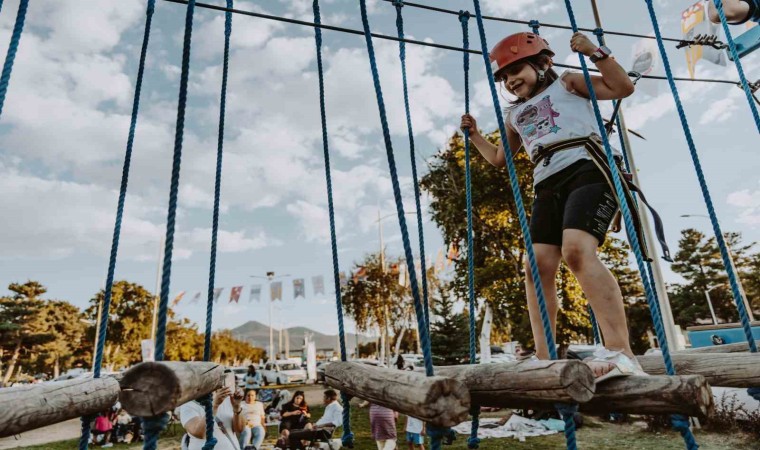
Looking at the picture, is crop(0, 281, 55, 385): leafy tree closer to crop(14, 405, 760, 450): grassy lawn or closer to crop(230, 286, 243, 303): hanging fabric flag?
crop(230, 286, 243, 303): hanging fabric flag

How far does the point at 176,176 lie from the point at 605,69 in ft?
6.38

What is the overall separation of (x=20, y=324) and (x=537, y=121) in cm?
4406

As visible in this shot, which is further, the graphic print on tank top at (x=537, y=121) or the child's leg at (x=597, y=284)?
the graphic print on tank top at (x=537, y=121)

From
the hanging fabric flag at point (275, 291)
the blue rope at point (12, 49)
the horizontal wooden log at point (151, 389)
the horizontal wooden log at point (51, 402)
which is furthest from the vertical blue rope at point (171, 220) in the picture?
the hanging fabric flag at point (275, 291)

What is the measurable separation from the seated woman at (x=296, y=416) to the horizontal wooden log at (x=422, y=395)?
24.6 ft

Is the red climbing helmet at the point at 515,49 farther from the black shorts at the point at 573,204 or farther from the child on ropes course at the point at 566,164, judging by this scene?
the black shorts at the point at 573,204

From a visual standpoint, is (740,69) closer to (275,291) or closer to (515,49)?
(515,49)

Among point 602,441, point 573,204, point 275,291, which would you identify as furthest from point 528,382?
point 275,291

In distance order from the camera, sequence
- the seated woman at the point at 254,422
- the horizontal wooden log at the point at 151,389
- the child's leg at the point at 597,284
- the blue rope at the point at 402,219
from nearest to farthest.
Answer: the horizontal wooden log at the point at 151,389, the blue rope at the point at 402,219, the child's leg at the point at 597,284, the seated woman at the point at 254,422

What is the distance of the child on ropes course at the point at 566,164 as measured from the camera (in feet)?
6.51

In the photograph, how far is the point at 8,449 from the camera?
10602mm

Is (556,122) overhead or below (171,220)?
overhead

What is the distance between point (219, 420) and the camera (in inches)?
212

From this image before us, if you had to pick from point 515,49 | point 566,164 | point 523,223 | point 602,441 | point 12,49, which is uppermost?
point 515,49
